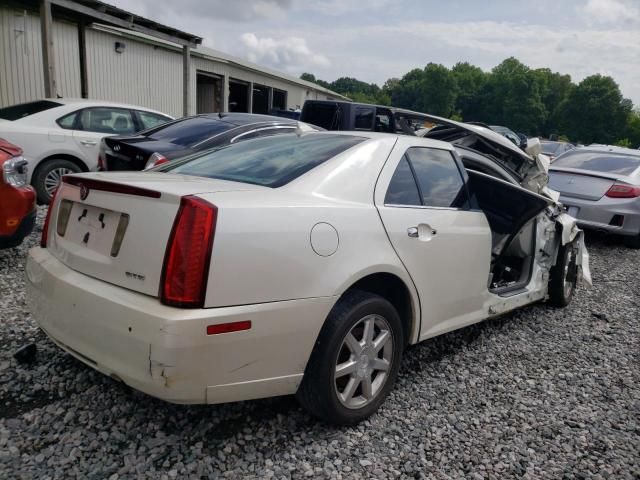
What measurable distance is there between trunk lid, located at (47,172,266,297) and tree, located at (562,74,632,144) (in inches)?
3177

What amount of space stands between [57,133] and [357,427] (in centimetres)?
592

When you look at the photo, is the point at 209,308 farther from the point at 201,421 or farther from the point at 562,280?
the point at 562,280

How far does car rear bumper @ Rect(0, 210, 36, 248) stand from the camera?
3.97 metres

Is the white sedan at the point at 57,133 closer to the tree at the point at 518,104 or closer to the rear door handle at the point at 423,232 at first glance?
the rear door handle at the point at 423,232

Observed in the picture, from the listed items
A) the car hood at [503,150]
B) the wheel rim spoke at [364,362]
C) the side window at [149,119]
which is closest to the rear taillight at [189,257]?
the wheel rim spoke at [364,362]

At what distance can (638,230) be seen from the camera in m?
7.35

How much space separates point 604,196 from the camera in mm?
7266

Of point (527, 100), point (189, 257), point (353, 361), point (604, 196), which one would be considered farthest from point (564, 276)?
point (527, 100)

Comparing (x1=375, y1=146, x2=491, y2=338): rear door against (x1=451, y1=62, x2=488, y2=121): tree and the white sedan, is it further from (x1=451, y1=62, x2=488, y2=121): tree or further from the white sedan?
(x1=451, y1=62, x2=488, y2=121): tree

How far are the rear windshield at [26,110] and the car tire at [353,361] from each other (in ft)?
20.2

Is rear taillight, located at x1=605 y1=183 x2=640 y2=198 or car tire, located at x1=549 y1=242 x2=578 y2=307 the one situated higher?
rear taillight, located at x1=605 y1=183 x2=640 y2=198

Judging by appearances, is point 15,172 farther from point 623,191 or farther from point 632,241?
point 632,241

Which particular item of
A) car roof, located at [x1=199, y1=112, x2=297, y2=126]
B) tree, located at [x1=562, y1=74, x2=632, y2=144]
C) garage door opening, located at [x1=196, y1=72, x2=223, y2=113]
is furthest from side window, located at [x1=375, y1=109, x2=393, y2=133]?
tree, located at [x1=562, y1=74, x2=632, y2=144]

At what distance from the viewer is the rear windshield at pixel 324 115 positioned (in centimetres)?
570
